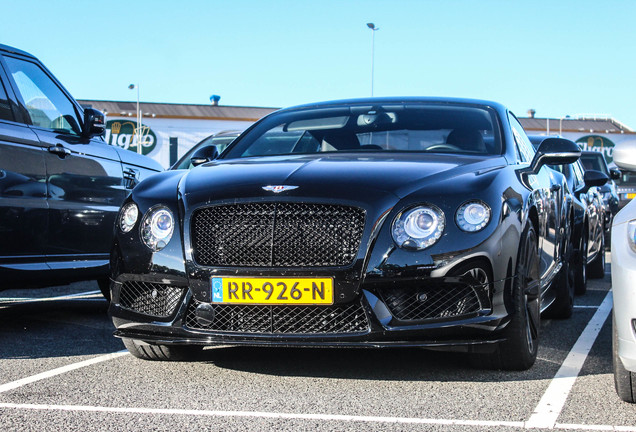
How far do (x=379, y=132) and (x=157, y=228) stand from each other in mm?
1658

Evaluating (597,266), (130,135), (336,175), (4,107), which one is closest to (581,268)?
(597,266)

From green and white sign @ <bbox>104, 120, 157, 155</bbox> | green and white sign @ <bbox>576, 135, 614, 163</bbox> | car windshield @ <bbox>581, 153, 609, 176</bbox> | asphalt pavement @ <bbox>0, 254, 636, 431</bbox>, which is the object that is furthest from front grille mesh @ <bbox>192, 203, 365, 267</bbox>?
green and white sign @ <bbox>576, 135, 614, 163</bbox>

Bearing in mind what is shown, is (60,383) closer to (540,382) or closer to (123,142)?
(540,382)

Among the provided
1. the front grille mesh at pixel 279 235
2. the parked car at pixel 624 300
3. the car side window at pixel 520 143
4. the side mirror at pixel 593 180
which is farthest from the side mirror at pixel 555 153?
the side mirror at pixel 593 180

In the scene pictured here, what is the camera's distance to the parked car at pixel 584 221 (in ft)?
27.1

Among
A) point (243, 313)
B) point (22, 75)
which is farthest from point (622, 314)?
point (22, 75)

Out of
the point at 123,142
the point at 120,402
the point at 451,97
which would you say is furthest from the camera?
the point at 123,142

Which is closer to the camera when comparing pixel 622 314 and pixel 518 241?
pixel 622 314

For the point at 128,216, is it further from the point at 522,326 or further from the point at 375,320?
the point at 522,326

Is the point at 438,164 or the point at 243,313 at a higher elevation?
the point at 438,164

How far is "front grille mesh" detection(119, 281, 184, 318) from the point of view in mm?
4543

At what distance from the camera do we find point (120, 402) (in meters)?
4.03

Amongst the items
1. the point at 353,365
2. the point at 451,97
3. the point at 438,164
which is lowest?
the point at 353,365

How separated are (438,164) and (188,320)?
1478 mm
